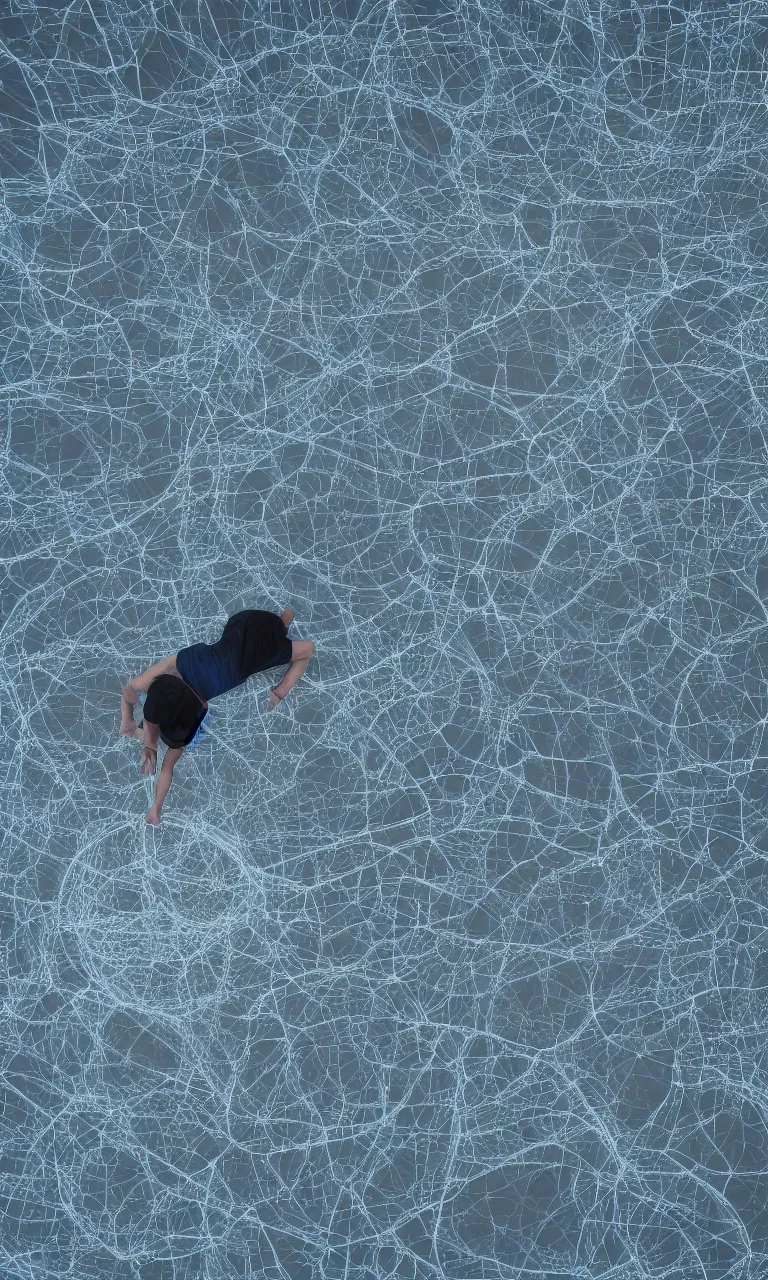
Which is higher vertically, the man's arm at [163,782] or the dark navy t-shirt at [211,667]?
the dark navy t-shirt at [211,667]

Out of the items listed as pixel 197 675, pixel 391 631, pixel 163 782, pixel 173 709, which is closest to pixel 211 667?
pixel 197 675

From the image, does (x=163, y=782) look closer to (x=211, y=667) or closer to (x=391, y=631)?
(x=211, y=667)

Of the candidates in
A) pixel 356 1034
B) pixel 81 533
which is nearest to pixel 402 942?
pixel 356 1034

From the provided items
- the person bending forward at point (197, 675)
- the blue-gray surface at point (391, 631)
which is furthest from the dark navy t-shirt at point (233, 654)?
the blue-gray surface at point (391, 631)

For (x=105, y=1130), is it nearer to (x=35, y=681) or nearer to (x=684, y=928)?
(x=35, y=681)

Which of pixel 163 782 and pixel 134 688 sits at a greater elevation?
pixel 134 688

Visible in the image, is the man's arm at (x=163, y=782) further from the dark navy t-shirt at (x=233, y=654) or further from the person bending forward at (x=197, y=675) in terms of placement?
the dark navy t-shirt at (x=233, y=654)

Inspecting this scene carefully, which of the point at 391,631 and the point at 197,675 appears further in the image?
the point at 391,631
